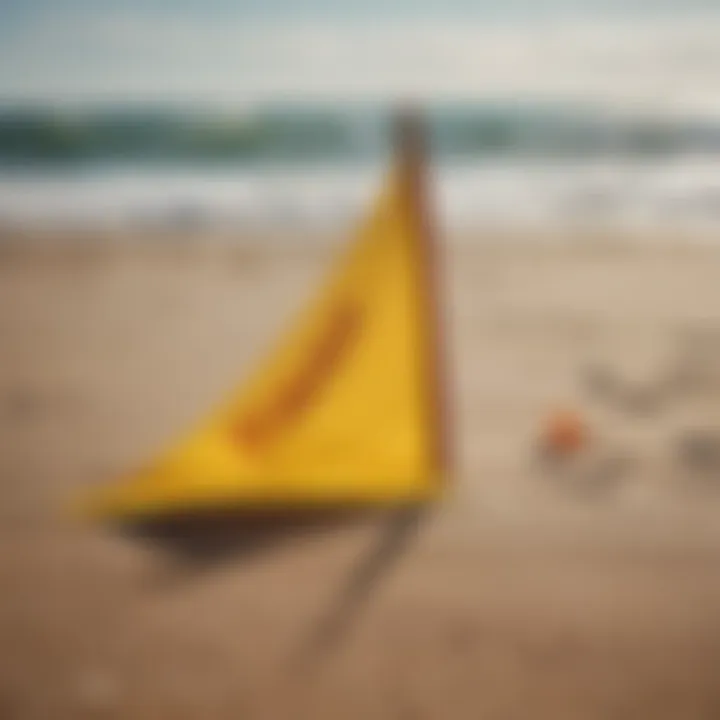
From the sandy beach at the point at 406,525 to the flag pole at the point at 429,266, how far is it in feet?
0.05

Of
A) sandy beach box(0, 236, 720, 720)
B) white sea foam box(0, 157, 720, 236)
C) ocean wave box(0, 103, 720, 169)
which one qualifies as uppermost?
ocean wave box(0, 103, 720, 169)

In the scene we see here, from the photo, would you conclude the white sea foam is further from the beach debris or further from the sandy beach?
the beach debris

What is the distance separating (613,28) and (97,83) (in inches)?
21.7

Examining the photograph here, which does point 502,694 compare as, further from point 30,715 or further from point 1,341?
point 1,341

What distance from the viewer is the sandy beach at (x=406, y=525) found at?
1.29 m

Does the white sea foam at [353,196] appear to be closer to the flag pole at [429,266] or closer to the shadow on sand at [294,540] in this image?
the flag pole at [429,266]

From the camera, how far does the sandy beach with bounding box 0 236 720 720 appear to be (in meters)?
1.29

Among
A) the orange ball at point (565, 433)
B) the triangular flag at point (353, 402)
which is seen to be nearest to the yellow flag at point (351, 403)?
the triangular flag at point (353, 402)

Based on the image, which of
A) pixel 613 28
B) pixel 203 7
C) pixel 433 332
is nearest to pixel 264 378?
pixel 433 332

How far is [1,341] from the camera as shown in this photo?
1342 mm

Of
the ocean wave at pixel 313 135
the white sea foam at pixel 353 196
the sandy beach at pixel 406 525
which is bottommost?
the sandy beach at pixel 406 525

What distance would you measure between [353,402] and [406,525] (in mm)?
143

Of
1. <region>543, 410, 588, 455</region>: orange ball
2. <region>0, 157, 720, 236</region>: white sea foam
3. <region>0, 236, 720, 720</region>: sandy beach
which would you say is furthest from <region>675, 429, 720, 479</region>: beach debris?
<region>0, 157, 720, 236</region>: white sea foam

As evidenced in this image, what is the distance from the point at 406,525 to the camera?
4.27 feet
